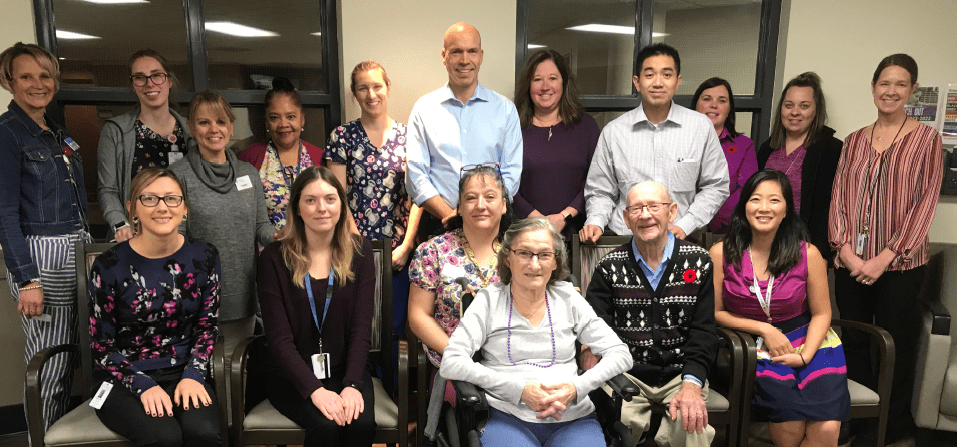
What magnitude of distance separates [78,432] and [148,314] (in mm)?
431

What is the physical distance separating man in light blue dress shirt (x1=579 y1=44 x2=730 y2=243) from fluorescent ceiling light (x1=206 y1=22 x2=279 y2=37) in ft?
6.98

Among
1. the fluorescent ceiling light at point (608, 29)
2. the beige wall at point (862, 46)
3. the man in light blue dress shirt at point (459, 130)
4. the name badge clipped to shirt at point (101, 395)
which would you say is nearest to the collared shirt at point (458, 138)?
the man in light blue dress shirt at point (459, 130)

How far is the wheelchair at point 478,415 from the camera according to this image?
1.84 m

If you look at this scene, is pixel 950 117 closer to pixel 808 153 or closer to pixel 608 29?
pixel 808 153

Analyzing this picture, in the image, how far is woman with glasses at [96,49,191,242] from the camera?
2.65 meters

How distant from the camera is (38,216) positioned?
2.51m

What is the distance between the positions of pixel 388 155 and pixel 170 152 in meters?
1.00

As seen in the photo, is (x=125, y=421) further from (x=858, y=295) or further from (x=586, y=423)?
(x=858, y=295)

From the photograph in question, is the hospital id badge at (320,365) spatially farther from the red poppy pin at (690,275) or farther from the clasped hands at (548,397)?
the red poppy pin at (690,275)

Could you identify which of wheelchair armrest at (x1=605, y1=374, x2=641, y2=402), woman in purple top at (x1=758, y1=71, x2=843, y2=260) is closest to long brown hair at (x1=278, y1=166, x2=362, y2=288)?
wheelchair armrest at (x1=605, y1=374, x2=641, y2=402)

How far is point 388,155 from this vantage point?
300 cm

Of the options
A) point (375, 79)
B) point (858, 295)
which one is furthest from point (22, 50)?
point (858, 295)

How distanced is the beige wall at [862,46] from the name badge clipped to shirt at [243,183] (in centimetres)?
316

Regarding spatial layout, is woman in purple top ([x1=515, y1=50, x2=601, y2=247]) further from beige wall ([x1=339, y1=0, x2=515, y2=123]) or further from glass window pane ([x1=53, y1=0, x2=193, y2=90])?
glass window pane ([x1=53, y1=0, x2=193, y2=90])
